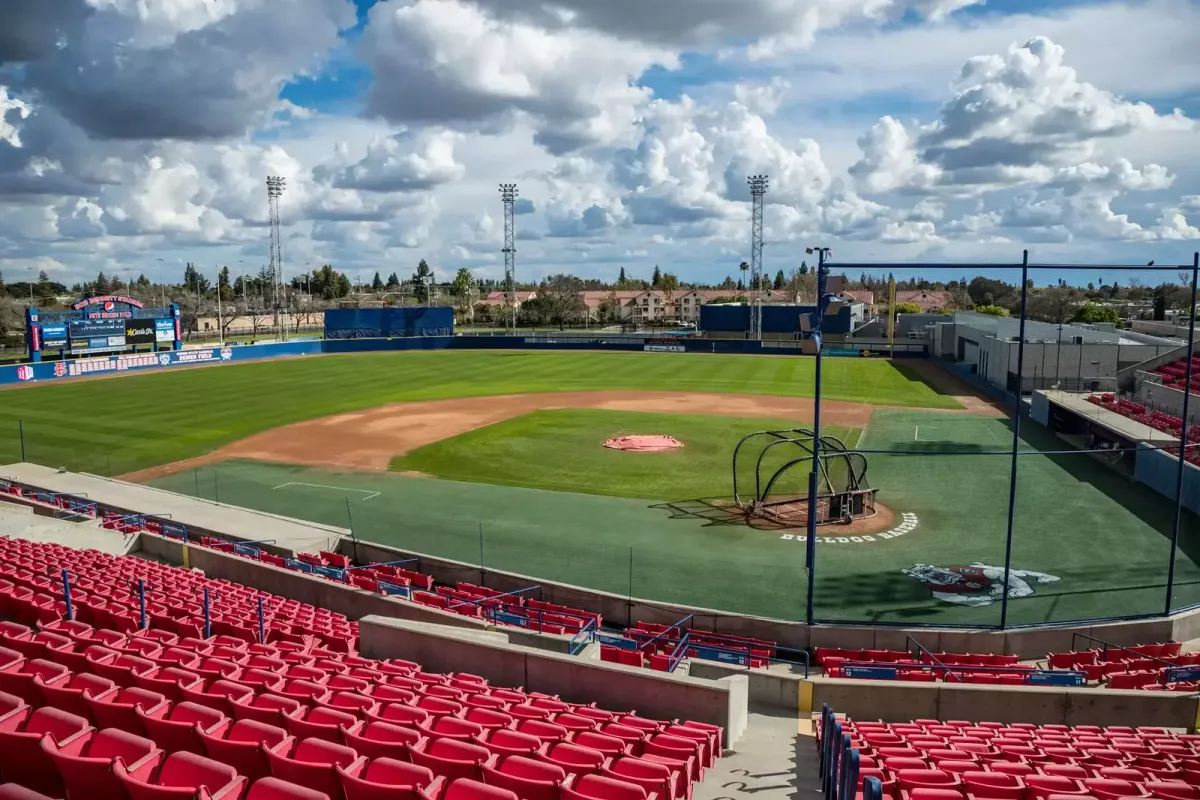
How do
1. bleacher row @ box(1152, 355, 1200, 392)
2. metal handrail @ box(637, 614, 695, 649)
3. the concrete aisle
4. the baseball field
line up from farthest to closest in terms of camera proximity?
bleacher row @ box(1152, 355, 1200, 392) → the baseball field → metal handrail @ box(637, 614, 695, 649) → the concrete aisle

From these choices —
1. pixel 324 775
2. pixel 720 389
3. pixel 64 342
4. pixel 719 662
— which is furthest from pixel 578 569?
pixel 64 342

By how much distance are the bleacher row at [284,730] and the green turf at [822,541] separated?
11.5 meters

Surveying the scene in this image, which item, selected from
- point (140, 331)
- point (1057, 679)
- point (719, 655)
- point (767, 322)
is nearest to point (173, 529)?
point (719, 655)

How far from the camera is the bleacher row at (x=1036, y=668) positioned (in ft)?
49.2

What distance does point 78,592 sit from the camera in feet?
47.6

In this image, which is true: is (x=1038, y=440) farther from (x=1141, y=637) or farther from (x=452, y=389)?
(x=452, y=389)

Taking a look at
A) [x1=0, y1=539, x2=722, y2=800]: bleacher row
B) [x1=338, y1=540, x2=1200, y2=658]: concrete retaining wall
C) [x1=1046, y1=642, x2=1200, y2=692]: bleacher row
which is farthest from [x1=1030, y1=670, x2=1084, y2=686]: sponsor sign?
[x1=0, y1=539, x2=722, y2=800]: bleacher row

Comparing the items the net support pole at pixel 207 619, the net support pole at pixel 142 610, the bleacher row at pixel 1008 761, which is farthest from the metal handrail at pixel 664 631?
the net support pole at pixel 142 610

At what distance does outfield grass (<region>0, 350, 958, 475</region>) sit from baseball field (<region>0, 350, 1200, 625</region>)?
0.35 m

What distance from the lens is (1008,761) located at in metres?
9.33

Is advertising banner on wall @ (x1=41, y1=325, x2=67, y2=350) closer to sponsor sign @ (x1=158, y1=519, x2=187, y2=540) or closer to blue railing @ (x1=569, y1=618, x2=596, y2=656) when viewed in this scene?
sponsor sign @ (x1=158, y1=519, x2=187, y2=540)

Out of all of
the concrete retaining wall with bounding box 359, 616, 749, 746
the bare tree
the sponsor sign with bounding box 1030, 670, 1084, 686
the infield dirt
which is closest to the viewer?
the concrete retaining wall with bounding box 359, 616, 749, 746

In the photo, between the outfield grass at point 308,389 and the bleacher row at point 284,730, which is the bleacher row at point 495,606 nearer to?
the bleacher row at point 284,730

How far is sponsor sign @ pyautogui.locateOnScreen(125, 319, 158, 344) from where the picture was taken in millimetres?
75812
